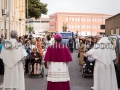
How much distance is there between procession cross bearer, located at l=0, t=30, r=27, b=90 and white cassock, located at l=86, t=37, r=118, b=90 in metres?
2.17

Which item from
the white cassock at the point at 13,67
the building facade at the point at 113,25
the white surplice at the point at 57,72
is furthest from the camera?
the building facade at the point at 113,25

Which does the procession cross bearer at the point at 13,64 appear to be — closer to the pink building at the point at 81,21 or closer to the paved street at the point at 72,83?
the paved street at the point at 72,83

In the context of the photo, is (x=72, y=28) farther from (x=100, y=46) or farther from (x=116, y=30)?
(x=100, y=46)

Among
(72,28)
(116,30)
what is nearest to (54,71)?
(116,30)

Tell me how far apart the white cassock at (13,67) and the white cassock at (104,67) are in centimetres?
216

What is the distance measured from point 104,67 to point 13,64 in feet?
9.13

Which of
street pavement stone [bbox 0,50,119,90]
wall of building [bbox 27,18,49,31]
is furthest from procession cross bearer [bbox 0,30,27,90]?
wall of building [bbox 27,18,49,31]

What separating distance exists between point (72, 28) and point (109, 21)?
113003 mm

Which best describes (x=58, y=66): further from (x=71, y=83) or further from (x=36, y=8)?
(x=36, y=8)

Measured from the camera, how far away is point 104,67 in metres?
10.4

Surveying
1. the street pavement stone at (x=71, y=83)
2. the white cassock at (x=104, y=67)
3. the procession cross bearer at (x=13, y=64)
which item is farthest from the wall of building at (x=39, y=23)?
the procession cross bearer at (x=13, y=64)

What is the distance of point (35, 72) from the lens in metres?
15.9

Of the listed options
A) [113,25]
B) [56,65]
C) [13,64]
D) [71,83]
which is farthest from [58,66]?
[113,25]

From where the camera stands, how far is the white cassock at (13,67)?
9.63 metres
